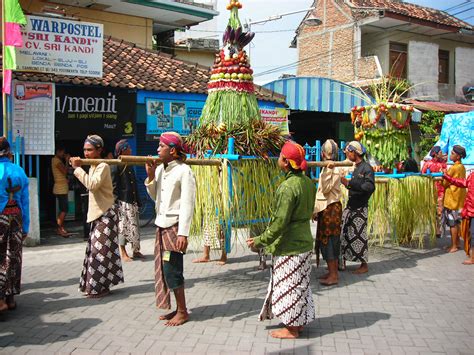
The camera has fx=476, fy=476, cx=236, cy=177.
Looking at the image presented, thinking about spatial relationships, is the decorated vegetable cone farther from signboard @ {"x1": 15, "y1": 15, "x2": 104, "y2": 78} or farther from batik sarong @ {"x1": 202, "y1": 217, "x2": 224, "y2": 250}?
signboard @ {"x1": 15, "y1": 15, "x2": 104, "y2": 78}

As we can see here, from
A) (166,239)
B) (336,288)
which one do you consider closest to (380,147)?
(336,288)

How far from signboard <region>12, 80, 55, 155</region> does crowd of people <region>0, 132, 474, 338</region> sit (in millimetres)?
3968

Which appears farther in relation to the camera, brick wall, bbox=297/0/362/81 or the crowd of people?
brick wall, bbox=297/0/362/81

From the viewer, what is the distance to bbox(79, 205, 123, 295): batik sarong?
499cm

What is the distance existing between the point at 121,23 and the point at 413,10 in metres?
12.6

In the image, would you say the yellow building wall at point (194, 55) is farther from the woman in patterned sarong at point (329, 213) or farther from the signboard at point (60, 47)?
the woman in patterned sarong at point (329, 213)

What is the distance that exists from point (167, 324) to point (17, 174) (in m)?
2.03

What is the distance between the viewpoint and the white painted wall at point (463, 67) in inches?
822

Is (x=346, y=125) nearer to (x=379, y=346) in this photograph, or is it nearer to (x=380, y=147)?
Result: (x=380, y=147)

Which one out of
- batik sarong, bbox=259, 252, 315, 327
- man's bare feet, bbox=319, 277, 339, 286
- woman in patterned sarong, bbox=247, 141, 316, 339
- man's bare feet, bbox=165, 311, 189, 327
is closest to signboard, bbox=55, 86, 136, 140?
man's bare feet, bbox=319, 277, 339, 286

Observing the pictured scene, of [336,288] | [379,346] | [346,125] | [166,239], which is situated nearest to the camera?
[379,346]

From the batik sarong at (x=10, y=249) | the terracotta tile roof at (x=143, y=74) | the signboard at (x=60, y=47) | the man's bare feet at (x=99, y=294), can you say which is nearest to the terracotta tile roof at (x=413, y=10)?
the terracotta tile roof at (x=143, y=74)

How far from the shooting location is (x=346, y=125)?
56.1 feet

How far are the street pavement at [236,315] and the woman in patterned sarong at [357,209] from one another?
305mm
